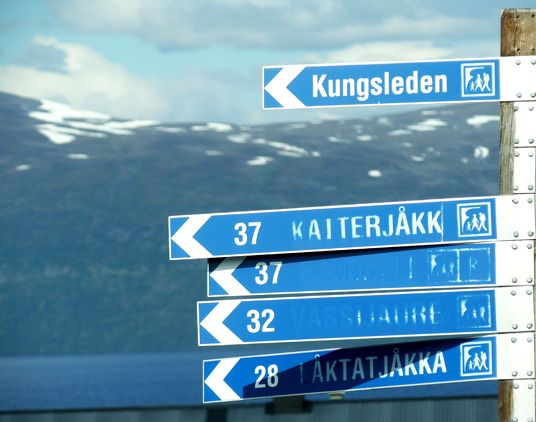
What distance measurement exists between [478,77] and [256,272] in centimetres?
168

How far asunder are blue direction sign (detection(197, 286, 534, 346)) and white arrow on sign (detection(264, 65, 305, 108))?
1.12m

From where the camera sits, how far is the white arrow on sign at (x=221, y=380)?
6.80 metres

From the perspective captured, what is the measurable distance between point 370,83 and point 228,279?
1.39 metres

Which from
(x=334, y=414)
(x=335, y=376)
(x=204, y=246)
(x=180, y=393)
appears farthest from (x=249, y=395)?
(x=180, y=393)

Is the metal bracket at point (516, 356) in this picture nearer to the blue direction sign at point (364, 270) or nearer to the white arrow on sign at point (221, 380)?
the blue direction sign at point (364, 270)

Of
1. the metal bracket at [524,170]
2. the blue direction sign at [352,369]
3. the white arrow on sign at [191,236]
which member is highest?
the metal bracket at [524,170]

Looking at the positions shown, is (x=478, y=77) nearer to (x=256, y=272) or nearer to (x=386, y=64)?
(x=386, y=64)

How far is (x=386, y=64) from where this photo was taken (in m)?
6.79

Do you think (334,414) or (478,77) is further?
(334,414)

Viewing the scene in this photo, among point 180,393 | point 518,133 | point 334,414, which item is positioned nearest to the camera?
point 518,133

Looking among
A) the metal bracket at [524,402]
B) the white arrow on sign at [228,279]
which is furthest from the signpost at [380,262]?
the metal bracket at [524,402]

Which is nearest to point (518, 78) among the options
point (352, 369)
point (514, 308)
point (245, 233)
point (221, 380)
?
point (514, 308)

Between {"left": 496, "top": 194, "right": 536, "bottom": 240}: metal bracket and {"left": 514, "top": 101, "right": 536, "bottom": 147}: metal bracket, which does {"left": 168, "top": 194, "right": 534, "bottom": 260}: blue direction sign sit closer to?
{"left": 496, "top": 194, "right": 536, "bottom": 240}: metal bracket

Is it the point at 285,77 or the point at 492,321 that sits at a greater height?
the point at 285,77
